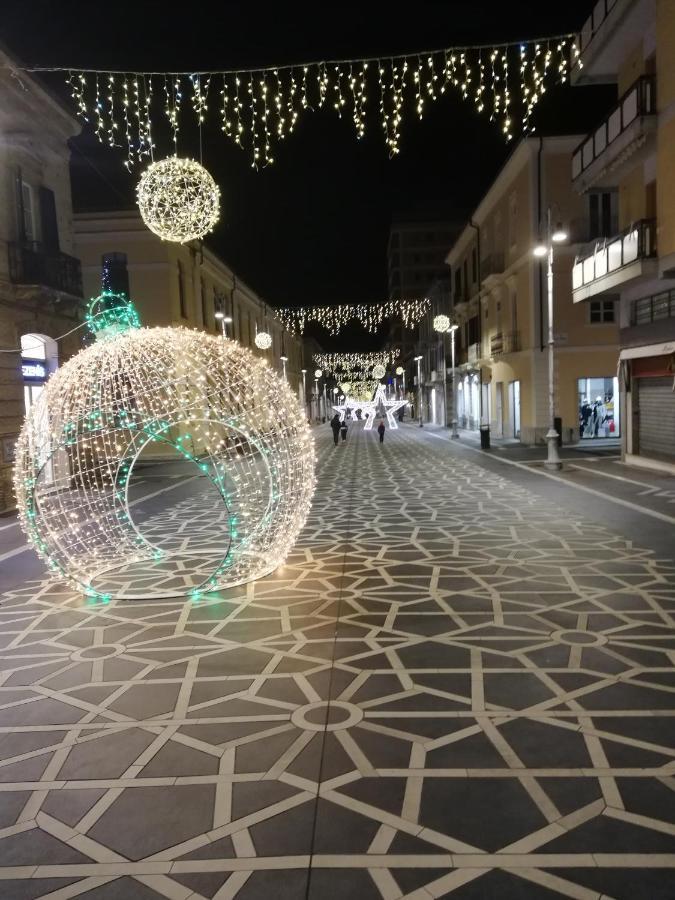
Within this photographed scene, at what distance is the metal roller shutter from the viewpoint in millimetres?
18719

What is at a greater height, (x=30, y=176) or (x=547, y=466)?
(x=30, y=176)

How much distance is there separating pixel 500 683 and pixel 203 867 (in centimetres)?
290

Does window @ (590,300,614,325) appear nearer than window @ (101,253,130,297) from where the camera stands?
Yes

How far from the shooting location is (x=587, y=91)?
32.3 meters

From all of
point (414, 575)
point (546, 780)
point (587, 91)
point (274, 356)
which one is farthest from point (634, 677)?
point (274, 356)

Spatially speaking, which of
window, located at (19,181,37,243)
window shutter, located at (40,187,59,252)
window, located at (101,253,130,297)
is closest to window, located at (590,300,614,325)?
window, located at (101,253,130,297)

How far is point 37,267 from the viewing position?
17.3 m

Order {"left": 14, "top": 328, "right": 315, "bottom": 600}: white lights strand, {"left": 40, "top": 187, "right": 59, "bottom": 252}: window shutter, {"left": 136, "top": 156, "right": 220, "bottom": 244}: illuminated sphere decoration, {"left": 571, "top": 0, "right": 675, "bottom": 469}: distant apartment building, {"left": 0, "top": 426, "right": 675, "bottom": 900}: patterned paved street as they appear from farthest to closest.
Answer: {"left": 40, "top": 187, "right": 59, "bottom": 252}: window shutter < {"left": 571, "top": 0, "right": 675, "bottom": 469}: distant apartment building < {"left": 136, "top": 156, "right": 220, "bottom": 244}: illuminated sphere decoration < {"left": 14, "top": 328, "right": 315, "bottom": 600}: white lights strand < {"left": 0, "top": 426, "right": 675, "bottom": 900}: patterned paved street

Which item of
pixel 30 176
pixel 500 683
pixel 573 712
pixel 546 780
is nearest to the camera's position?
pixel 546 780

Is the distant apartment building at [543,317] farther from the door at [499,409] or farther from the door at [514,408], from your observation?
the door at [499,409]

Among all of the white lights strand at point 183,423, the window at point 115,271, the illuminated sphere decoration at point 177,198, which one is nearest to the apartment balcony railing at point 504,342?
the window at point 115,271

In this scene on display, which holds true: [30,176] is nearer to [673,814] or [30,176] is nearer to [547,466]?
[547,466]

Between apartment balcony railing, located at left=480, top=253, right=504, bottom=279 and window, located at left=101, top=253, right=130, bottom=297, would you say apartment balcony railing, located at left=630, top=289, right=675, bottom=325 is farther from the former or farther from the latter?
window, located at left=101, top=253, right=130, bottom=297

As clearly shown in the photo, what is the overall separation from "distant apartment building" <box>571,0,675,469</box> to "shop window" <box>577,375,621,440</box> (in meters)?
7.78
